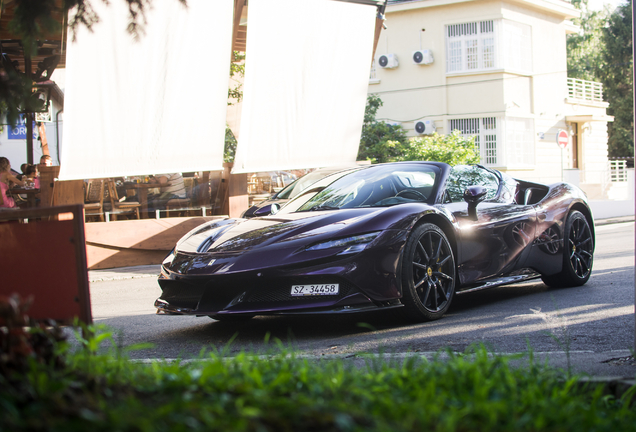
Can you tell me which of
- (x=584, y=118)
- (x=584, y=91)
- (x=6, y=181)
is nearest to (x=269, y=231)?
(x=6, y=181)

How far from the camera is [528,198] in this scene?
6.71 m

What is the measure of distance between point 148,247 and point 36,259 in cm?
838

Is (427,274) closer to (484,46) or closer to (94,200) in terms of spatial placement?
(94,200)

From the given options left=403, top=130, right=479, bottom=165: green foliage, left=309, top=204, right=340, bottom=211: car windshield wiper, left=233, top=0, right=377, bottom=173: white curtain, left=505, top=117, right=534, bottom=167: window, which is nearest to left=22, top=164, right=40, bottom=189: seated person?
left=233, top=0, right=377, bottom=173: white curtain

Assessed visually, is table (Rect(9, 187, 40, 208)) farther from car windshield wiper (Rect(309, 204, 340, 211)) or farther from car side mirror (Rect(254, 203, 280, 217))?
car windshield wiper (Rect(309, 204, 340, 211))

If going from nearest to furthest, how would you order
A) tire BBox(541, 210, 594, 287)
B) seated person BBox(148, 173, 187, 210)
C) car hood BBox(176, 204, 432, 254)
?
car hood BBox(176, 204, 432, 254) → tire BBox(541, 210, 594, 287) → seated person BBox(148, 173, 187, 210)

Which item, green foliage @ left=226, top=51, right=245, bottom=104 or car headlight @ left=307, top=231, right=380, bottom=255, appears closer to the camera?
car headlight @ left=307, top=231, right=380, bottom=255

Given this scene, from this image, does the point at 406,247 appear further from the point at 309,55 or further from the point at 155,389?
the point at 309,55

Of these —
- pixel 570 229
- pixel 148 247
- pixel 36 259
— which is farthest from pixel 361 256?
pixel 148 247

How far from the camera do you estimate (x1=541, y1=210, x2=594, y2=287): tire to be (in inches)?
269

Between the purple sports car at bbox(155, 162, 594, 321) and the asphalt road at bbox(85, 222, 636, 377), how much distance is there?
216 millimetres

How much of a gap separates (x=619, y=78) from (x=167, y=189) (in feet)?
127

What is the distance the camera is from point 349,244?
15.2 feet

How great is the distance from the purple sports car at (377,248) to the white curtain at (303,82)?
23.4 feet
